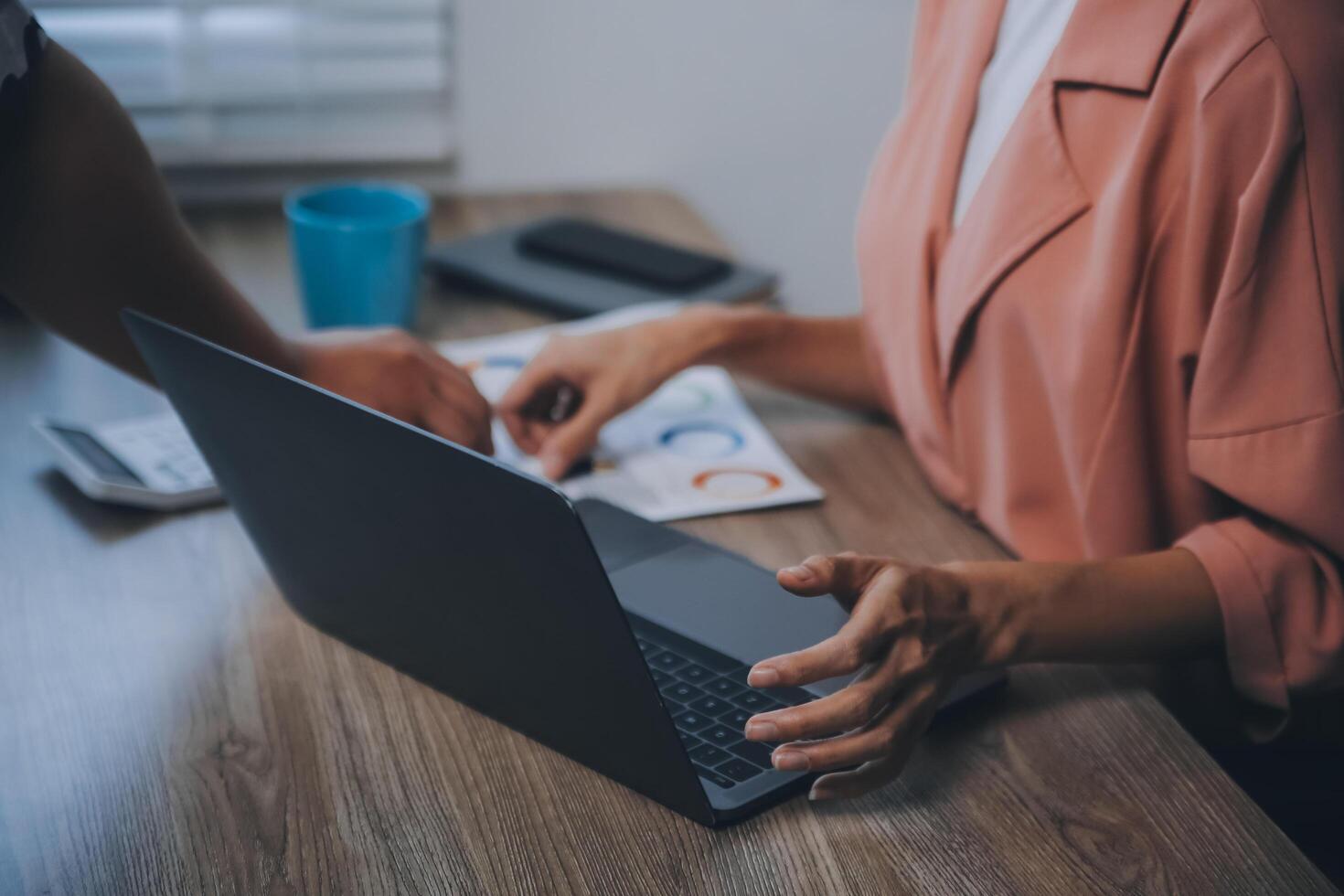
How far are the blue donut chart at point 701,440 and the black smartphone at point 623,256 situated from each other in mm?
283

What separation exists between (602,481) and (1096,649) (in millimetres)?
385

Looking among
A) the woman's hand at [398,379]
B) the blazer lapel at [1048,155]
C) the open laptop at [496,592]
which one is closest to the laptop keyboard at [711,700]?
the open laptop at [496,592]

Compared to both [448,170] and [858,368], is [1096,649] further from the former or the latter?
[448,170]

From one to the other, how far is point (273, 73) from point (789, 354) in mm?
848

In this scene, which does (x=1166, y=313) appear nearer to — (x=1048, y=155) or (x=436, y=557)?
(x=1048, y=155)

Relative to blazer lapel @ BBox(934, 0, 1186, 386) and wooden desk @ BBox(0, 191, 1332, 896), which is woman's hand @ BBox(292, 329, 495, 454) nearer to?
wooden desk @ BBox(0, 191, 1332, 896)

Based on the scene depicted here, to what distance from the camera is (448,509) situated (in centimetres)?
57

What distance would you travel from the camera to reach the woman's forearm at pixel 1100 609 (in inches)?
28.5

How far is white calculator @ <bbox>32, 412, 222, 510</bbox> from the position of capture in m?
0.88

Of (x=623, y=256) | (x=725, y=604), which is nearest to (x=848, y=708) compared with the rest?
(x=725, y=604)

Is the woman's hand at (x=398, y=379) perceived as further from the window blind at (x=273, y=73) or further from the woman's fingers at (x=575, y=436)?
the window blind at (x=273, y=73)

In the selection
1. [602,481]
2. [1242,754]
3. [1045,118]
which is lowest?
[1242,754]

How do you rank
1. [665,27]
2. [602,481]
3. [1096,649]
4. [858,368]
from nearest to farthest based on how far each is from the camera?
[1096,649] → [602,481] → [858,368] → [665,27]

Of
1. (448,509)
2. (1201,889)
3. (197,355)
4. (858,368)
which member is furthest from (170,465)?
(1201,889)
